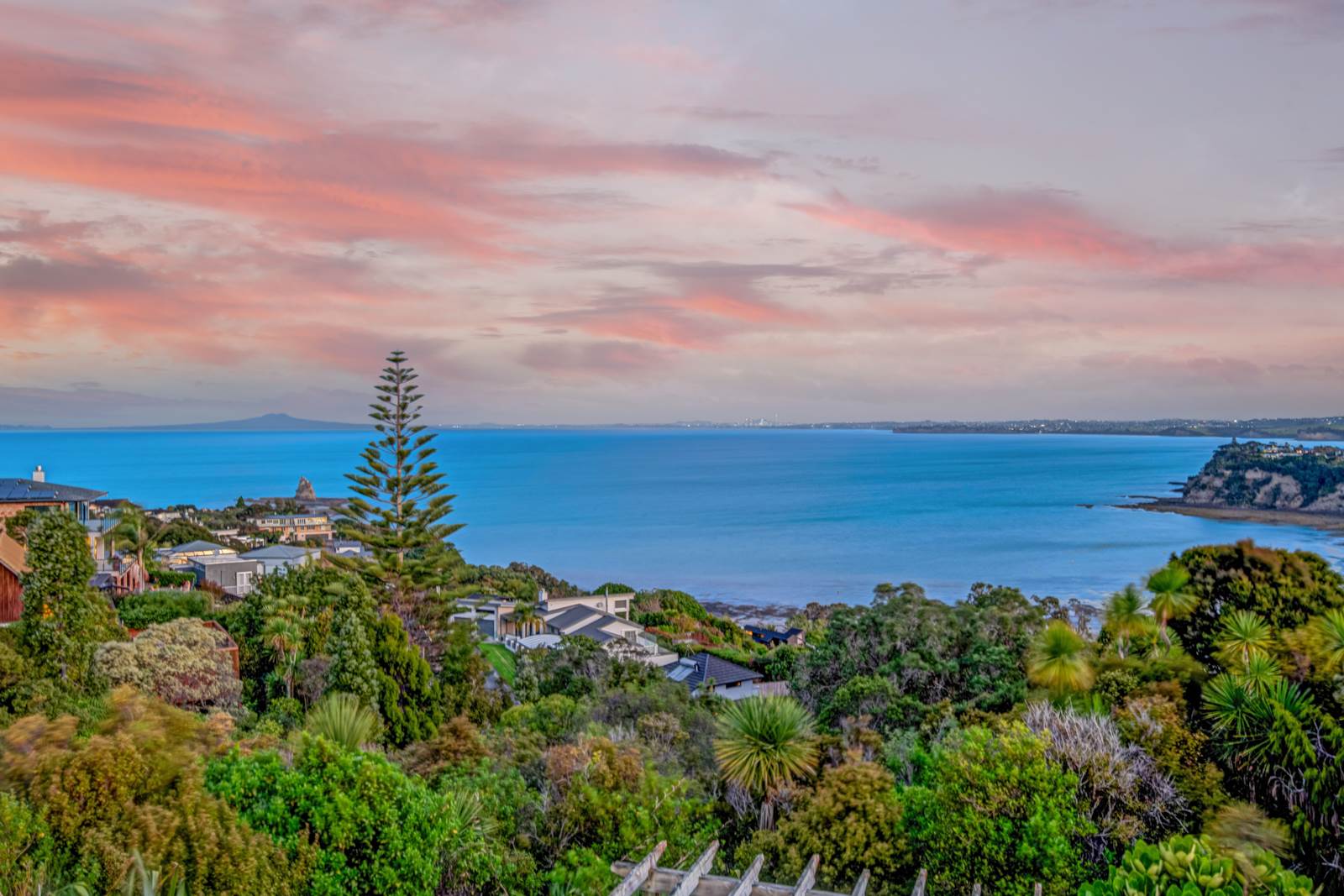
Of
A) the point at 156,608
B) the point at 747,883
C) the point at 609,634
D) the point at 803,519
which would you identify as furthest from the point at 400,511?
the point at 803,519

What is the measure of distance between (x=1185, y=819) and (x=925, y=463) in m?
139

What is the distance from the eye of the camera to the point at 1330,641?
307 inches

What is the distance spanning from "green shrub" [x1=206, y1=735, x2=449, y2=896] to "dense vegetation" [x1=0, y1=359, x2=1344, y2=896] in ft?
0.05

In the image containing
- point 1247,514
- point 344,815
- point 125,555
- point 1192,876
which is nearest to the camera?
point 1192,876

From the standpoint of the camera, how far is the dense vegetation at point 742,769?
4.53m

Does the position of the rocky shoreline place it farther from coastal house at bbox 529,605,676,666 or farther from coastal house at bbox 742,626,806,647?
coastal house at bbox 529,605,676,666

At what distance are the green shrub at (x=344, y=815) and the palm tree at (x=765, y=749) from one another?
2.75 m

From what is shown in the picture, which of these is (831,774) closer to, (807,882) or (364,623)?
(807,882)

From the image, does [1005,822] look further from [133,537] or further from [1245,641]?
[133,537]

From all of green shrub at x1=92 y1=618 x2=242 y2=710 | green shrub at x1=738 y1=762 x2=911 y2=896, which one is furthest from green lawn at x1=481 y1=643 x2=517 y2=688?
green shrub at x1=738 y1=762 x2=911 y2=896

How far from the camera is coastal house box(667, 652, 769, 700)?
20.7 m

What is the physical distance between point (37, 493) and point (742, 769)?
29.7 metres

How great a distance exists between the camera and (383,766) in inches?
219

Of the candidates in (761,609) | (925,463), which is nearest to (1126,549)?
(761,609)
